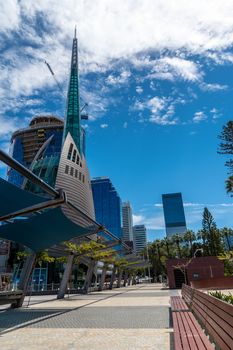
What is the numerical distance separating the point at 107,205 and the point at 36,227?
17645 cm

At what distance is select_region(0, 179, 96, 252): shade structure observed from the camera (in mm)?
10141

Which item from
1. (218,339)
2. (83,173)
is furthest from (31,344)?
(83,173)

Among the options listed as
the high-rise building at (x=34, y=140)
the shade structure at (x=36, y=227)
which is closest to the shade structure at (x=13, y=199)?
the shade structure at (x=36, y=227)

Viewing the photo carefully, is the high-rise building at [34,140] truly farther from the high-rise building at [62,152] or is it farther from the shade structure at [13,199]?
the shade structure at [13,199]

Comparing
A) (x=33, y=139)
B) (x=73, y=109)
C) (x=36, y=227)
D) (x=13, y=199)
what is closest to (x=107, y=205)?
(x=33, y=139)

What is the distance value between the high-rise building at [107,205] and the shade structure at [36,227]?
544 ft

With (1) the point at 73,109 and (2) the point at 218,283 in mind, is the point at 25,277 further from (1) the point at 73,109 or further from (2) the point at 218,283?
(1) the point at 73,109

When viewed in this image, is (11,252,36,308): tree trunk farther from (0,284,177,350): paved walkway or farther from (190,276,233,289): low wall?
(190,276,233,289): low wall

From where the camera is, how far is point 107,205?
188 metres

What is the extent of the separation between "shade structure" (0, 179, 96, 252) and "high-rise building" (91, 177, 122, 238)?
16581 cm

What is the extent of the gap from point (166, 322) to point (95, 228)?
799cm

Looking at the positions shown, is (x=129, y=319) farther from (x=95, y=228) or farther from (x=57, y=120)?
(x=57, y=120)

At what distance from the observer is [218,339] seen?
3992 mm

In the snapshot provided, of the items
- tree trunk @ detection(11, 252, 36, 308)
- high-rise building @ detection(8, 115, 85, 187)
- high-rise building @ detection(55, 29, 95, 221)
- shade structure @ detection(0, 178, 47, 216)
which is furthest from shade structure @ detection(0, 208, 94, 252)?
high-rise building @ detection(8, 115, 85, 187)
